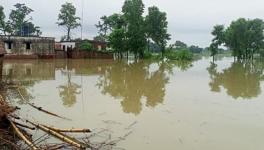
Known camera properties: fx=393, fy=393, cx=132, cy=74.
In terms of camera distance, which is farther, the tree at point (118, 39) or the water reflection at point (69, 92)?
the tree at point (118, 39)

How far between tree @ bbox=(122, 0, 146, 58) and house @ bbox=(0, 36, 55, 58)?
1115cm

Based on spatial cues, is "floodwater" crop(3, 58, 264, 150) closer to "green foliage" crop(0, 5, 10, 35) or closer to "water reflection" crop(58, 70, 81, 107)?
"water reflection" crop(58, 70, 81, 107)

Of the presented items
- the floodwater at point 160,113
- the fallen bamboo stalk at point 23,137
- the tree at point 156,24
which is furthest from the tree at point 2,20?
the fallen bamboo stalk at point 23,137

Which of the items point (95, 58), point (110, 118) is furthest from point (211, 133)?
point (95, 58)

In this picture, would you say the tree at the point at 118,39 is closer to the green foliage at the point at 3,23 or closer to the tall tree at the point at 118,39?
the tall tree at the point at 118,39

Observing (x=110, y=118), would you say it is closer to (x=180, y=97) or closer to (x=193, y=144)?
(x=193, y=144)

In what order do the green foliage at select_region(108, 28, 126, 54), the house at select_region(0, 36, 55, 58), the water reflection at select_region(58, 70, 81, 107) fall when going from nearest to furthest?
the water reflection at select_region(58, 70, 81, 107) → the house at select_region(0, 36, 55, 58) → the green foliage at select_region(108, 28, 126, 54)

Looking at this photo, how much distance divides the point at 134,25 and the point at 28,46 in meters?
14.9

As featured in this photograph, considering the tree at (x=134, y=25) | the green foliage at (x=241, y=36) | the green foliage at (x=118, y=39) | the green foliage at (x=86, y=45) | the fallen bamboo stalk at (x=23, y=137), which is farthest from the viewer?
the green foliage at (x=241, y=36)

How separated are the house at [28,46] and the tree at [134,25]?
11146 mm

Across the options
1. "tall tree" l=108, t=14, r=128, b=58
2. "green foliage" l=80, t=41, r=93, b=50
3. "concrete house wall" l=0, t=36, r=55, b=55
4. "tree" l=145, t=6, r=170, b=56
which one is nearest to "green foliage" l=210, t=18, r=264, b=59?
"tree" l=145, t=6, r=170, b=56

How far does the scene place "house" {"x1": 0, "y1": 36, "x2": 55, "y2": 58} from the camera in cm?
4466

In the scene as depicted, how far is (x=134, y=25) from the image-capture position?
53281mm

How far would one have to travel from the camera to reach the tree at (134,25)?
53.0 m
